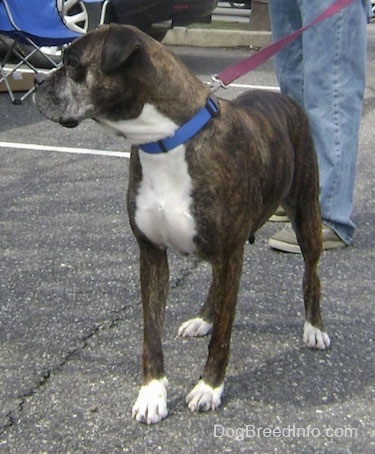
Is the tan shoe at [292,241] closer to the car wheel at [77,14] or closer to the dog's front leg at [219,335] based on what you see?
the dog's front leg at [219,335]

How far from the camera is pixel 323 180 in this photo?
4.51 m

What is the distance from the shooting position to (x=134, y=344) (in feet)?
11.1

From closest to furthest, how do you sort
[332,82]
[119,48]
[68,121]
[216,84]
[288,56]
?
1. [119,48]
2. [68,121]
3. [216,84]
4. [332,82]
5. [288,56]

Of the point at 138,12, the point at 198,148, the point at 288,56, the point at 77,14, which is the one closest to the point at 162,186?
the point at 198,148

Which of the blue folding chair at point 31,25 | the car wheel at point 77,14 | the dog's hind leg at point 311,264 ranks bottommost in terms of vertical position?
the car wheel at point 77,14

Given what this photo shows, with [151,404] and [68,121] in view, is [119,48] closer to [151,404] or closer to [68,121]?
[68,121]

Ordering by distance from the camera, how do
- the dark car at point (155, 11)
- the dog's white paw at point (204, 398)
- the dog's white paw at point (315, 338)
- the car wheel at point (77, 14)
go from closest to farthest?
the dog's white paw at point (204, 398)
the dog's white paw at point (315, 338)
the dark car at point (155, 11)
the car wheel at point (77, 14)

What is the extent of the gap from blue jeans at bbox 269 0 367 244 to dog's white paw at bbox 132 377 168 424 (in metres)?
1.81

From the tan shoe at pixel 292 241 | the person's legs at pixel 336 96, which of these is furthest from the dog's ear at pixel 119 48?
the tan shoe at pixel 292 241

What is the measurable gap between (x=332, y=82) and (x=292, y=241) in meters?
0.78

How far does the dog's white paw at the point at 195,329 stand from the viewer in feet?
11.4

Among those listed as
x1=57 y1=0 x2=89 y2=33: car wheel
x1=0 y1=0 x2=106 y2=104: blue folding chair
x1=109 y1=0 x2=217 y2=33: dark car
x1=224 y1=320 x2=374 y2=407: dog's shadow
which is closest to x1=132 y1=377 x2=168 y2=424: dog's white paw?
x1=224 y1=320 x2=374 y2=407: dog's shadow

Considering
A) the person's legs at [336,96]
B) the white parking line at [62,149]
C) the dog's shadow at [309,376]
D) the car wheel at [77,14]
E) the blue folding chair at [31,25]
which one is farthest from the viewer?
the car wheel at [77,14]

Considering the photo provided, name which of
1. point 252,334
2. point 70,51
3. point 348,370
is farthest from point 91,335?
point 70,51
